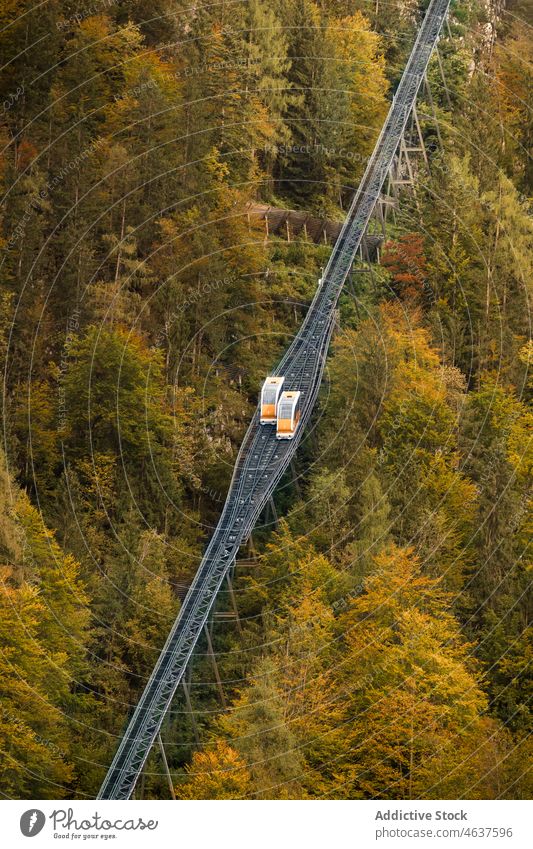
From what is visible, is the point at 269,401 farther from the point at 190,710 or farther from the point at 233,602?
the point at 190,710

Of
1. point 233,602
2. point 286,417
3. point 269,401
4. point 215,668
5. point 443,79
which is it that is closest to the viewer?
point 215,668

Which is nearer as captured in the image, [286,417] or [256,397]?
[286,417]

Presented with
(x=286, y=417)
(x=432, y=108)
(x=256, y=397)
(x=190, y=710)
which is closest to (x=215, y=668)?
(x=190, y=710)

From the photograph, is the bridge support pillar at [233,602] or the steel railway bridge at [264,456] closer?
the steel railway bridge at [264,456]

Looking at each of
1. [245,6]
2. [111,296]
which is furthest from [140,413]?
[245,6]

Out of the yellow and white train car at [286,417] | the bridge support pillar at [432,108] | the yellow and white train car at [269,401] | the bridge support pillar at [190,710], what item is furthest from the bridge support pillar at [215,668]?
the bridge support pillar at [432,108]

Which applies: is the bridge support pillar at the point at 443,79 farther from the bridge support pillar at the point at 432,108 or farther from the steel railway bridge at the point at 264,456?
the bridge support pillar at the point at 432,108

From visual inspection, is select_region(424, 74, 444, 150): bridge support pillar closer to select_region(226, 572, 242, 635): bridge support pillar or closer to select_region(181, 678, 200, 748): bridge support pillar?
select_region(226, 572, 242, 635): bridge support pillar
